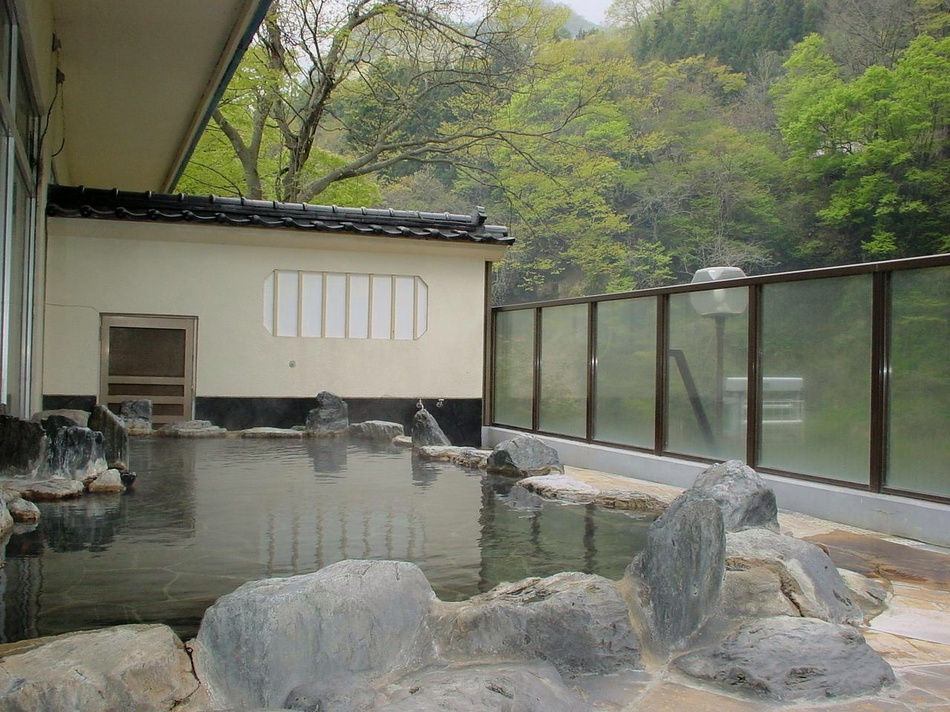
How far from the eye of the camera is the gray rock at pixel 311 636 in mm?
2416

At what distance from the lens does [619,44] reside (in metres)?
32.8

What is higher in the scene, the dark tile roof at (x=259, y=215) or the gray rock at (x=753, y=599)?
the dark tile roof at (x=259, y=215)

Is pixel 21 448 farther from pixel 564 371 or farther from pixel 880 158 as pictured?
pixel 880 158

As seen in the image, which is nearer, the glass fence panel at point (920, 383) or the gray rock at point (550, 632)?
the gray rock at point (550, 632)

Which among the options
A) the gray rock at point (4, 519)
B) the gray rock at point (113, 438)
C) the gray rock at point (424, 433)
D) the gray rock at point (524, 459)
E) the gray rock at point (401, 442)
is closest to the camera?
the gray rock at point (4, 519)

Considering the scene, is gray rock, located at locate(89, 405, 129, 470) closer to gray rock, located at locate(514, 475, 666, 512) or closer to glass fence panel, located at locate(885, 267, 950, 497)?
gray rock, located at locate(514, 475, 666, 512)

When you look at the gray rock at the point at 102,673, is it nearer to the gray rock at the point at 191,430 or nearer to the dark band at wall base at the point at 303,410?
the gray rock at the point at 191,430

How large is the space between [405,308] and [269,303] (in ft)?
5.88

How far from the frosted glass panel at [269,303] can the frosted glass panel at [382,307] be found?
1.33m

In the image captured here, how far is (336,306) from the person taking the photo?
10.5 meters

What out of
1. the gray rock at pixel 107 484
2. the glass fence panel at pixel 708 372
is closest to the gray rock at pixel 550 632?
the gray rock at pixel 107 484

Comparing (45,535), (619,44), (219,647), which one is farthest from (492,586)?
(619,44)

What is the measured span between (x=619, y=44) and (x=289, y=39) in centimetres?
1860

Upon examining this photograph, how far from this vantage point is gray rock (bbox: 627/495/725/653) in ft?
9.70
